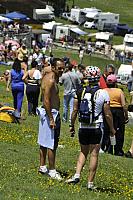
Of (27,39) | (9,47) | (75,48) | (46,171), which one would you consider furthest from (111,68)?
(75,48)

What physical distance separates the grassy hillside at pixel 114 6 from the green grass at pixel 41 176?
303ft

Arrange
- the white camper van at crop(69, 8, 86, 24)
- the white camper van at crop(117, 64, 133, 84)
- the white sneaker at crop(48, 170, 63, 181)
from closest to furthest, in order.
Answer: the white sneaker at crop(48, 170, 63, 181)
the white camper van at crop(117, 64, 133, 84)
the white camper van at crop(69, 8, 86, 24)

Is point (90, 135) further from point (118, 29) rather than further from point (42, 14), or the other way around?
point (118, 29)

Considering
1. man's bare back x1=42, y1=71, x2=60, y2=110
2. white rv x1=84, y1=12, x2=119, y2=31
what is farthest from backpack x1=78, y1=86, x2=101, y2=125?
white rv x1=84, y1=12, x2=119, y2=31

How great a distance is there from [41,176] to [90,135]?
46.0 inches

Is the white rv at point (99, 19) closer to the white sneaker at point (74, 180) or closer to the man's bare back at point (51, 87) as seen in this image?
the man's bare back at point (51, 87)

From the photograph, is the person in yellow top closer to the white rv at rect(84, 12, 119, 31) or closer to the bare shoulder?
the bare shoulder

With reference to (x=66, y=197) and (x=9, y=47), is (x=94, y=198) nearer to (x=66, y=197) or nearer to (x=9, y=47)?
(x=66, y=197)

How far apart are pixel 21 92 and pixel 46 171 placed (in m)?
7.25

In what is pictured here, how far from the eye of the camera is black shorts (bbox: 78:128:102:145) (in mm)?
9195

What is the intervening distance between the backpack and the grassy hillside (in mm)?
96368

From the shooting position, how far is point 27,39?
182ft

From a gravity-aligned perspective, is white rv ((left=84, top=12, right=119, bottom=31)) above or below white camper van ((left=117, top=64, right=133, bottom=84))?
below

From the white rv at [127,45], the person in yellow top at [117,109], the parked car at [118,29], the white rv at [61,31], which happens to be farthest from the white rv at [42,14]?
the person in yellow top at [117,109]
